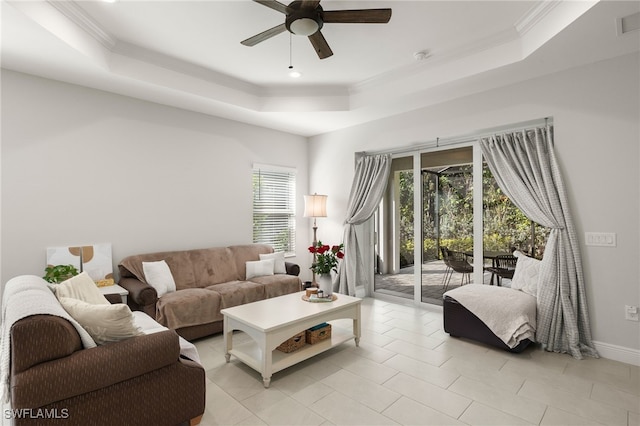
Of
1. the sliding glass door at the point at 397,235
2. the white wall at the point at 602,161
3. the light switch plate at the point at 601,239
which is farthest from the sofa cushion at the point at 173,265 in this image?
the light switch plate at the point at 601,239

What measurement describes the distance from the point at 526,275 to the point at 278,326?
2.68m

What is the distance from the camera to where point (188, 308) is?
3.49m

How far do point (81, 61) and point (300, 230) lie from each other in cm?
386

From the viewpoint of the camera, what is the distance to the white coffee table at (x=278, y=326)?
2.62m

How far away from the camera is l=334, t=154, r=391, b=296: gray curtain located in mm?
5207

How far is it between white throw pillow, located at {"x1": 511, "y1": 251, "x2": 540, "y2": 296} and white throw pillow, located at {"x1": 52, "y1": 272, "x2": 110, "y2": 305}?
13.1 ft

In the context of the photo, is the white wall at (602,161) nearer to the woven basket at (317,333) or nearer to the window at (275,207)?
the woven basket at (317,333)

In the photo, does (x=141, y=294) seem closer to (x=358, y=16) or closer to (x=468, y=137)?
(x=358, y=16)

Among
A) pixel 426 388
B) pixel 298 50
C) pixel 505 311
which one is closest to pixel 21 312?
pixel 426 388

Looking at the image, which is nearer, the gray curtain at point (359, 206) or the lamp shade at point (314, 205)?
the gray curtain at point (359, 206)

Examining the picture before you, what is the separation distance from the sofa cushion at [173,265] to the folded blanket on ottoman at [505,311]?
3175mm

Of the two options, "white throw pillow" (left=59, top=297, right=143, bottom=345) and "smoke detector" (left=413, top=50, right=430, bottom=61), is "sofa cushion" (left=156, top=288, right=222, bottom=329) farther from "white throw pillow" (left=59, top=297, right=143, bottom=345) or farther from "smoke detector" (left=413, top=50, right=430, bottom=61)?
"smoke detector" (left=413, top=50, right=430, bottom=61)

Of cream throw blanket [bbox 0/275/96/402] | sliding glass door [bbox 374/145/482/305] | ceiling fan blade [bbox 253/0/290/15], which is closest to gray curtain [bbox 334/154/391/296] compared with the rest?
sliding glass door [bbox 374/145/482/305]

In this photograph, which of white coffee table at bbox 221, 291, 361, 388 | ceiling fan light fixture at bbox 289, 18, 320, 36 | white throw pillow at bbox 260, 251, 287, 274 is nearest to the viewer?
ceiling fan light fixture at bbox 289, 18, 320, 36
